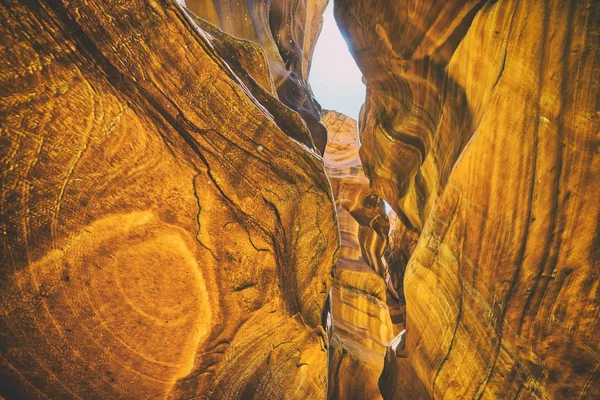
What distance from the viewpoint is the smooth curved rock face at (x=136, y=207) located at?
1.88 metres

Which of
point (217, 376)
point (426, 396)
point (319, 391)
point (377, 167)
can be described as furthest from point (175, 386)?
point (377, 167)

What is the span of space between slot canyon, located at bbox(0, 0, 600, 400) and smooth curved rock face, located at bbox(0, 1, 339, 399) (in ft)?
0.05

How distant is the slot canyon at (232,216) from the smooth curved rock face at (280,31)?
19.6ft

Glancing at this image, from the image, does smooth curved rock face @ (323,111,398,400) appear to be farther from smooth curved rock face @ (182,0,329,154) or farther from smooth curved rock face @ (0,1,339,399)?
smooth curved rock face @ (0,1,339,399)

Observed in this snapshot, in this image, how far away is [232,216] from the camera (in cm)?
275

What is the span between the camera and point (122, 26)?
205 centimetres

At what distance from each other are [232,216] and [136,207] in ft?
2.97

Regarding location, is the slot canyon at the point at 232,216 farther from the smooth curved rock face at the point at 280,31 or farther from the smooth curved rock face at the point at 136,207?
the smooth curved rock face at the point at 280,31

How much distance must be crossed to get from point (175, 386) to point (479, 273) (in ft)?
11.9

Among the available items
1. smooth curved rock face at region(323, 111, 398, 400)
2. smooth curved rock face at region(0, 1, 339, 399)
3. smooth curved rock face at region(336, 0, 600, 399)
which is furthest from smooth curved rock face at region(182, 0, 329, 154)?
smooth curved rock face at region(0, 1, 339, 399)

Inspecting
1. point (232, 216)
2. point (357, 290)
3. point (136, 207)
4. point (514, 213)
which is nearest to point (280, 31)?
point (232, 216)

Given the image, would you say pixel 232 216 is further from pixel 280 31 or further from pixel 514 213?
pixel 280 31

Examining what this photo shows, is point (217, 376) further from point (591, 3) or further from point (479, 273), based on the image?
point (591, 3)

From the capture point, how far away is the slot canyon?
6.42 ft
